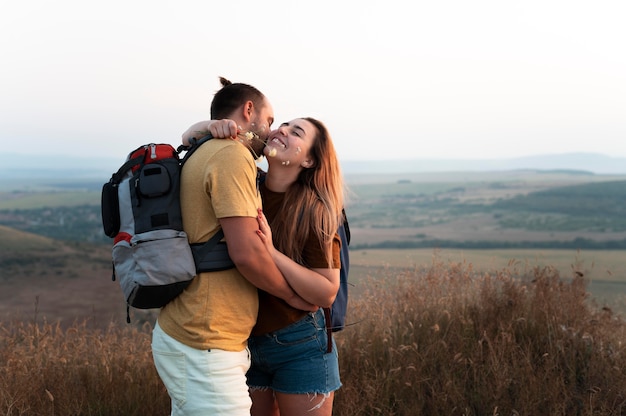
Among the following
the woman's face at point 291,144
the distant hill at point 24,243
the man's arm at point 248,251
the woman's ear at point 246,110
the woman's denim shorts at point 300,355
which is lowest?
the distant hill at point 24,243

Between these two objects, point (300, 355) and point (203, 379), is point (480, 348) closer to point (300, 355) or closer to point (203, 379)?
point (300, 355)

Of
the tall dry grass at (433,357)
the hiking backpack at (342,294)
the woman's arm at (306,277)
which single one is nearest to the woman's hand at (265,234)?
the woman's arm at (306,277)

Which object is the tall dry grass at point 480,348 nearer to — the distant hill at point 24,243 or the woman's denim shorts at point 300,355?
the woman's denim shorts at point 300,355

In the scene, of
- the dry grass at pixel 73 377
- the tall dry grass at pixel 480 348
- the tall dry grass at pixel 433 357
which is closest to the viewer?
the dry grass at pixel 73 377

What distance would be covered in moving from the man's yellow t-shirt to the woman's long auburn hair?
9.4 inches

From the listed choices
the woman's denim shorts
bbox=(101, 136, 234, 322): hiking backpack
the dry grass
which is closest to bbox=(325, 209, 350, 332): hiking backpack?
the woman's denim shorts

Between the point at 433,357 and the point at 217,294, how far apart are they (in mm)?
3017

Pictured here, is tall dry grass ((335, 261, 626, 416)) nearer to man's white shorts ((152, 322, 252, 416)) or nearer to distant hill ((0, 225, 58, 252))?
man's white shorts ((152, 322, 252, 416))

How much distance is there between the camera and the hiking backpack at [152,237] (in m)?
2.29

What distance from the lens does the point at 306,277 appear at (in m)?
2.47

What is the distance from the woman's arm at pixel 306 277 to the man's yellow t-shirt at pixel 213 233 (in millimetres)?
122

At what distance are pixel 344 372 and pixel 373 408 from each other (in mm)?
476

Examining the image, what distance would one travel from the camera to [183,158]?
2.46 m

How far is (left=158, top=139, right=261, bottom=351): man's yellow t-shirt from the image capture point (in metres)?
2.29
